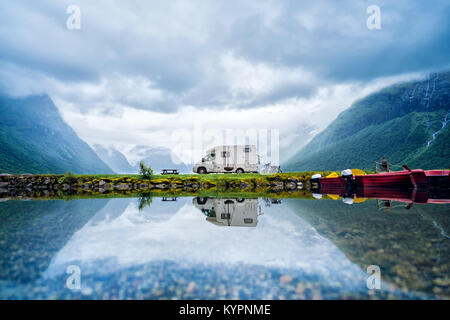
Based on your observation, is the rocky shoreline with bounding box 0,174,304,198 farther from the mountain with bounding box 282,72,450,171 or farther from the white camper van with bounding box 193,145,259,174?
the mountain with bounding box 282,72,450,171

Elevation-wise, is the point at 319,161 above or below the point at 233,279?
above

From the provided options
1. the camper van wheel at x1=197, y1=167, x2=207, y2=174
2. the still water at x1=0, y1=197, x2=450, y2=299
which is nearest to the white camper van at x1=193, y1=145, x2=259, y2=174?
the camper van wheel at x1=197, y1=167, x2=207, y2=174

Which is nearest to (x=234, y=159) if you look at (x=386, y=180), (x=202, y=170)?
(x=202, y=170)

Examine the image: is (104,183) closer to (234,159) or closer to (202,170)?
(202,170)

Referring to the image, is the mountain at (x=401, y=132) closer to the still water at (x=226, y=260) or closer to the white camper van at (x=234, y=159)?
the white camper van at (x=234, y=159)

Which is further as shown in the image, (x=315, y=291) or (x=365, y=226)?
(x=365, y=226)

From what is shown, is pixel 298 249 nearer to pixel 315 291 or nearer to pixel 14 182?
pixel 315 291

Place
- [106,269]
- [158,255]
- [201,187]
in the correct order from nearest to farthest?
[106,269] < [158,255] < [201,187]
